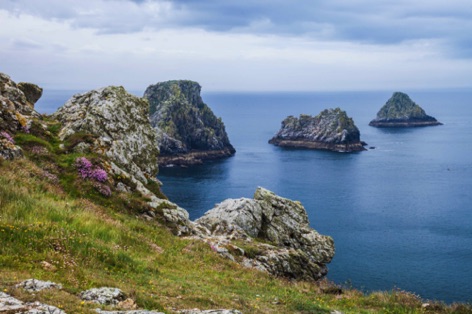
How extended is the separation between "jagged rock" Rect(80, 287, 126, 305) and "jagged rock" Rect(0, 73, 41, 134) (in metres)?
21.9

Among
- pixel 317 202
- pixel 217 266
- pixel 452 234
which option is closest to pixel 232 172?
pixel 317 202

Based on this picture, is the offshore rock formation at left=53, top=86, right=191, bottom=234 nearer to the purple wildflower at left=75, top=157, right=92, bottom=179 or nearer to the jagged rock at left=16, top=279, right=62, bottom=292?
the purple wildflower at left=75, top=157, right=92, bottom=179

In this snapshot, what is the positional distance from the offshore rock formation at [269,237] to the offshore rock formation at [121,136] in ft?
14.6

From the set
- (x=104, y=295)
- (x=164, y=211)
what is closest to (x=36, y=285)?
(x=104, y=295)

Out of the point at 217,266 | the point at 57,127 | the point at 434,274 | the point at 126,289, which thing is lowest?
the point at 434,274

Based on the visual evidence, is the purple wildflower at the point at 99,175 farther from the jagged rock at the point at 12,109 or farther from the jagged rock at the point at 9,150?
the jagged rock at the point at 12,109

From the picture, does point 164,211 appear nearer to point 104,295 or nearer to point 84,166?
point 84,166

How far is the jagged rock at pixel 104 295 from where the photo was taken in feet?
42.6

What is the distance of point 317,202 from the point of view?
4801 inches

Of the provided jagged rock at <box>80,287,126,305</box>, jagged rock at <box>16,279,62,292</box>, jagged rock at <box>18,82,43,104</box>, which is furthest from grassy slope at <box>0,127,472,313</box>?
jagged rock at <box>18,82,43,104</box>

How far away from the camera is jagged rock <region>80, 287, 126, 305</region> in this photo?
1299 centimetres

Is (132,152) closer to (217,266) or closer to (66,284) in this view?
(217,266)

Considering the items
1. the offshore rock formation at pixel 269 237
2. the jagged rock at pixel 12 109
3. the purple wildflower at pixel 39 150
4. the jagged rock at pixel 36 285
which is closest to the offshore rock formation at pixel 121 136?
the purple wildflower at pixel 39 150

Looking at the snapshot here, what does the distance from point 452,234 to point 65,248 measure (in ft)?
313
